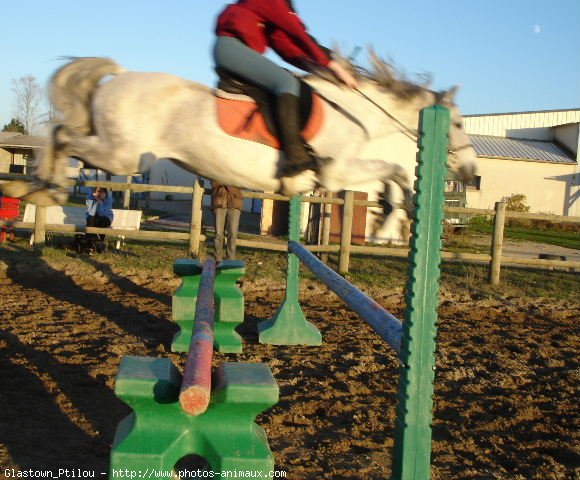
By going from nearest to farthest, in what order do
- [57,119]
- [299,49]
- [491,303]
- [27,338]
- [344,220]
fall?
[299,49]
[57,119]
[27,338]
[491,303]
[344,220]

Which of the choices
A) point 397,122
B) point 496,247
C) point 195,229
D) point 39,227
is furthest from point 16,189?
point 496,247

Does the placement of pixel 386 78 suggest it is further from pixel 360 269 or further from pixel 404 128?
pixel 360 269

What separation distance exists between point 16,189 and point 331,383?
2.27 meters

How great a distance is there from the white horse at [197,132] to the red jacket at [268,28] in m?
0.21

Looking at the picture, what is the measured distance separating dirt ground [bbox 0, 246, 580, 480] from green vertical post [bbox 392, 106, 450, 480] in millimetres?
986

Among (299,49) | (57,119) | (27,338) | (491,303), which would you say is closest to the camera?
(299,49)

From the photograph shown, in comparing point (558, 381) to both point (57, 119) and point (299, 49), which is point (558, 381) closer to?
point (299, 49)

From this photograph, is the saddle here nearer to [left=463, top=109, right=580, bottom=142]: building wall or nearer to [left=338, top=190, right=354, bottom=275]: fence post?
[left=338, top=190, right=354, bottom=275]: fence post

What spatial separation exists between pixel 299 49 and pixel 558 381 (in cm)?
290

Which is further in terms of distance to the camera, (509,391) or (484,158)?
(484,158)

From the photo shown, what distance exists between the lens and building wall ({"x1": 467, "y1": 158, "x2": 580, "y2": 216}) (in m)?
27.3

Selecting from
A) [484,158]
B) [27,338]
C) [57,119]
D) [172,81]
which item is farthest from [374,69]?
[484,158]

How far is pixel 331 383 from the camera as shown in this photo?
4340 mm

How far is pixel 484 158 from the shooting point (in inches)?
1061
